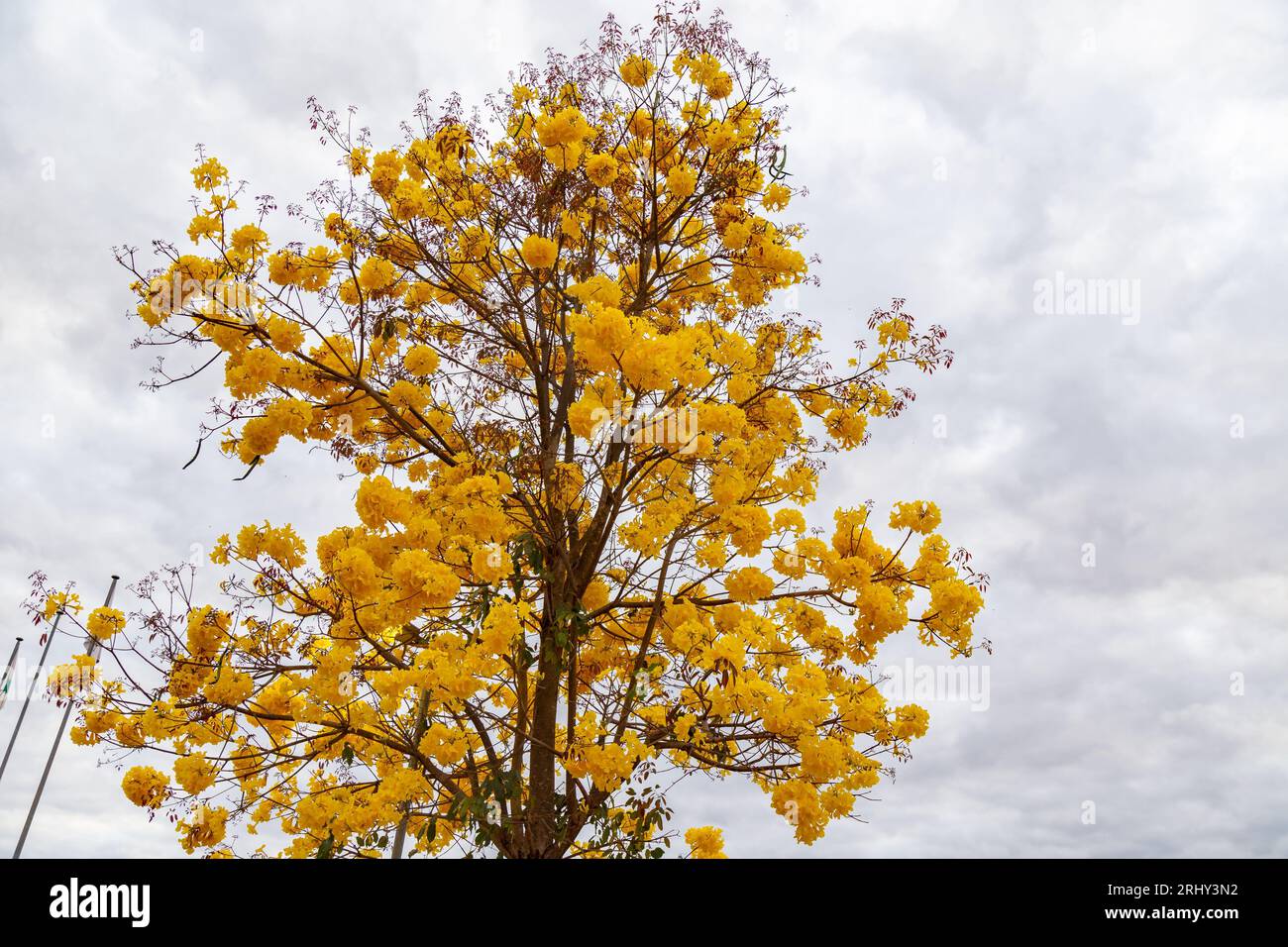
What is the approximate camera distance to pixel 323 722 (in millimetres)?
5457

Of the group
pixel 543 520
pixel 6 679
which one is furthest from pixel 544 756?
pixel 6 679

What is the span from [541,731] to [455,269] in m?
4.03

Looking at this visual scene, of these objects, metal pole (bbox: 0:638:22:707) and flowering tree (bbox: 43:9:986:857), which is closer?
flowering tree (bbox: 43:9:986:857)

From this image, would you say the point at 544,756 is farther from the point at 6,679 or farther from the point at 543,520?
the point at 6,679

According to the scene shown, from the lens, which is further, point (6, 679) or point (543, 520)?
point (6, 679)

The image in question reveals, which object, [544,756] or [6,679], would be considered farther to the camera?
[6,679]

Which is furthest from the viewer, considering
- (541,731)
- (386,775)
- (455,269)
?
(455,269)

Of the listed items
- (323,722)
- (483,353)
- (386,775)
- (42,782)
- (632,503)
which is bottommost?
(42,782)

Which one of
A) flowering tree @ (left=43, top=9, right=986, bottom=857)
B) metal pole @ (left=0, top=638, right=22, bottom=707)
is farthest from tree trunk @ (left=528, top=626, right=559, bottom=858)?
metal pole @ (left=0, top=638, right=22, bottom=707)

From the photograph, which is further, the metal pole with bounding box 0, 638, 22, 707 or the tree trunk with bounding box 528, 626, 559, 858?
the metal pole with bounding box 0, 638, 22, 707

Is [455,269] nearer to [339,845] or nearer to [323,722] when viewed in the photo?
[323,722]

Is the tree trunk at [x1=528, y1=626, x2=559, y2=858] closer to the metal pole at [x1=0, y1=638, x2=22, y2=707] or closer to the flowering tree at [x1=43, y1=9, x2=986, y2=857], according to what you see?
the flowering tree at [x1=43, y1=9, x2=986, y2=857]

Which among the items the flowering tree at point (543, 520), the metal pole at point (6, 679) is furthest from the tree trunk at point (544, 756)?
the metal pole at point (6, 679)

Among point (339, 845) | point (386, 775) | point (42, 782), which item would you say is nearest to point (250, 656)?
point (386, 775)
